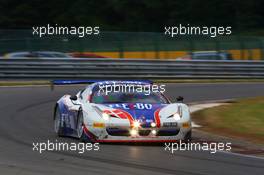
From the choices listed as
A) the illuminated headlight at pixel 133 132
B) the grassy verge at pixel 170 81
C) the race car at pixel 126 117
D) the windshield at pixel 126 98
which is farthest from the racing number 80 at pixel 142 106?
the grassy verge at pixel 170 81

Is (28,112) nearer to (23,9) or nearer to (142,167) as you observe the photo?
(142,167)

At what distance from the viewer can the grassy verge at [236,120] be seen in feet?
49.5

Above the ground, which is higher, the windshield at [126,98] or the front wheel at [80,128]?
the windshield at [126,98]

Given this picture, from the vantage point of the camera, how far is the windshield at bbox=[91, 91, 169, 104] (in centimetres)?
1341

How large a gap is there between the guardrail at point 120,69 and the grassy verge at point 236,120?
9704 mm

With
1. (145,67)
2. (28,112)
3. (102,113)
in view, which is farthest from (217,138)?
(145,67)

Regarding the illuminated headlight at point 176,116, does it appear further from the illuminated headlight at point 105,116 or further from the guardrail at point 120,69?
the guardrail at point 120,69
